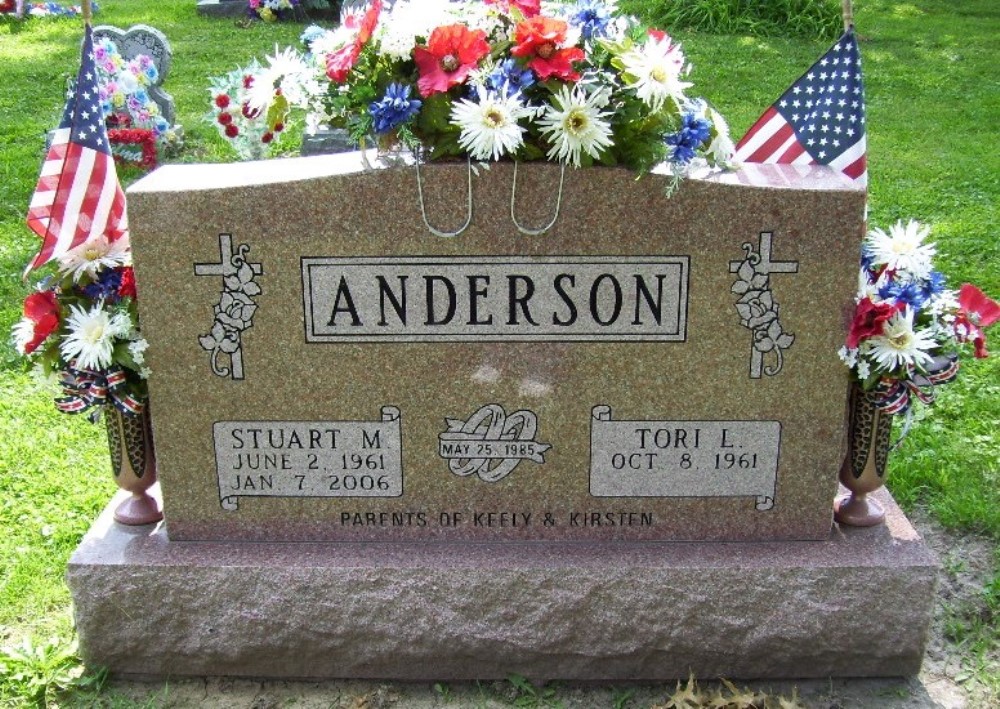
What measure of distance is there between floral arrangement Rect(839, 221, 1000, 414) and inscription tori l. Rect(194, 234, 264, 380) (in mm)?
1789

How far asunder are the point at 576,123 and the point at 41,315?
68.2 inches

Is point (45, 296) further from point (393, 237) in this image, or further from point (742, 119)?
point (742, 119)

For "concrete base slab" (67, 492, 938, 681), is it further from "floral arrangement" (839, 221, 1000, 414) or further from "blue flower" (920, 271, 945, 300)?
"blue flower" (920, 271, 945, 300)

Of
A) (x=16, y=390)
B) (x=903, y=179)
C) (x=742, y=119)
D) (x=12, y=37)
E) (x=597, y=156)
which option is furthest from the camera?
(x=12, y=37)

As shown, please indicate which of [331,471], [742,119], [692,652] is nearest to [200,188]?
[331,471]

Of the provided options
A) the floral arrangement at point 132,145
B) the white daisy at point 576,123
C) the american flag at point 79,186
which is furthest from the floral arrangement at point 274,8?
the white daisy at point 576,123

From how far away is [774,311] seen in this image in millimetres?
3393

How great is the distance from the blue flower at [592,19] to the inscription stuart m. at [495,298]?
25.2 inches

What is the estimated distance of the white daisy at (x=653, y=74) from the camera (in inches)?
123

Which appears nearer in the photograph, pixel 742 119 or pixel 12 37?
pixel 742 119

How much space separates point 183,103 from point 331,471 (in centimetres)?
750

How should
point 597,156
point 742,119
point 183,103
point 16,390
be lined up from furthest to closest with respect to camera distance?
point 183,103
point 742,119
point 16,390
point 597,156

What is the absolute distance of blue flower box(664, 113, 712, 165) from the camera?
126 inches

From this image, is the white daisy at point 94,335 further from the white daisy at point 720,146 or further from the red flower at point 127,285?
the white daisy at point 720,146
